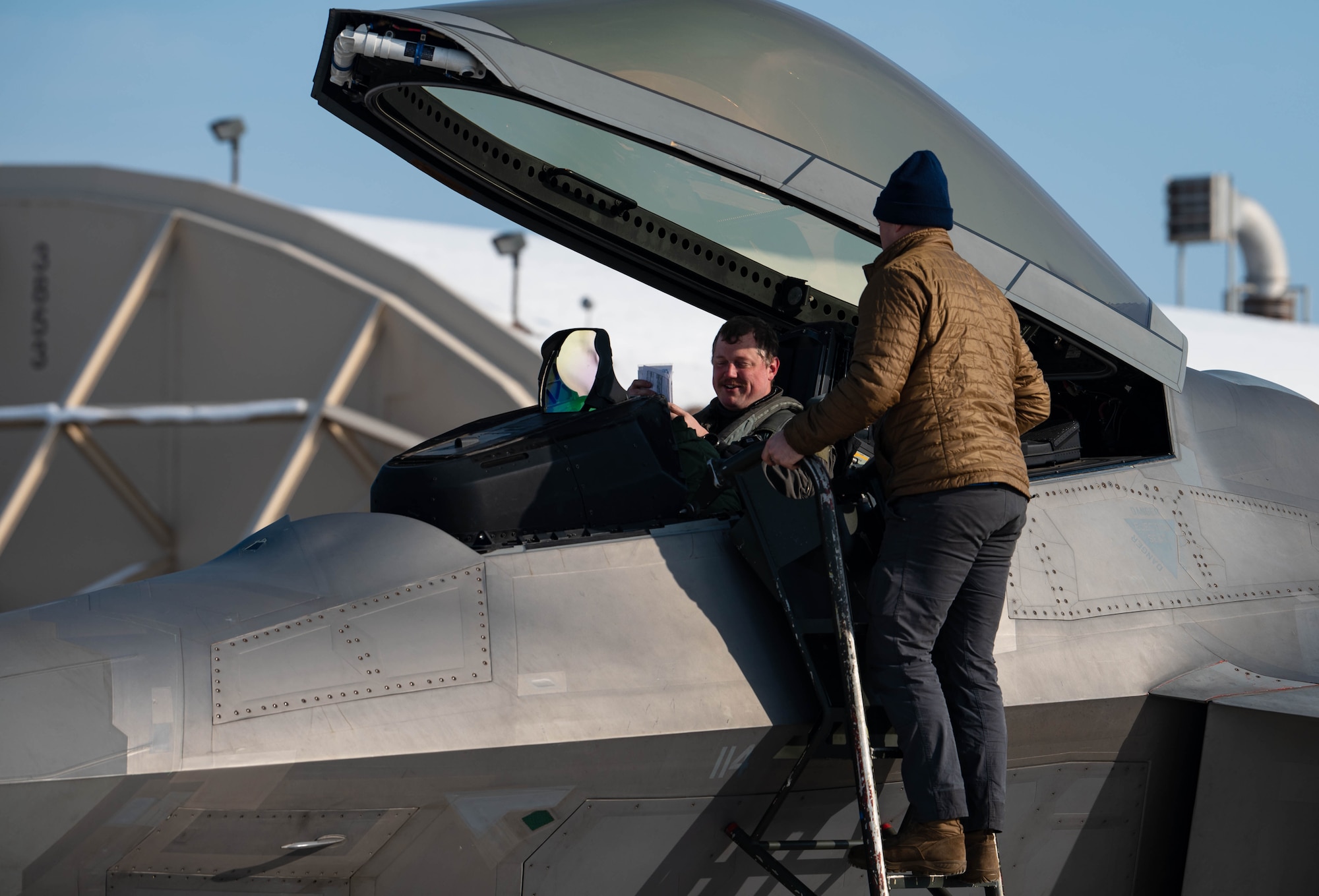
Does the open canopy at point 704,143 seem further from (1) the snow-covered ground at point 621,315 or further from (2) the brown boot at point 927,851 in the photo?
(1) the snow-covered ground at point 621,315

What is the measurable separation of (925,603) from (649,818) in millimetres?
874

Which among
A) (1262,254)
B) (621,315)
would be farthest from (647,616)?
(1262,254)

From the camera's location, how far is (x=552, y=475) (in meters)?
3.40

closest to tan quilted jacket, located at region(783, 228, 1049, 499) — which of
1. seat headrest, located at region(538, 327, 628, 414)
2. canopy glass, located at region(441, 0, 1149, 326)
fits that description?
canopy glass, located at region(441, 0, 1149, 326)

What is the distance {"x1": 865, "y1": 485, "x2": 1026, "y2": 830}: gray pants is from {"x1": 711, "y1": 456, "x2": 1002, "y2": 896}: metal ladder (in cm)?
9

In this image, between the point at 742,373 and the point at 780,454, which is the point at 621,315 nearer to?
the point at 742,373

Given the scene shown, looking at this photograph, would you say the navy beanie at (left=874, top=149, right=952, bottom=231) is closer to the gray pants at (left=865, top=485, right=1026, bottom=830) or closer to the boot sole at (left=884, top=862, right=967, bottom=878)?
the gray pants at (left=865, top=485, right=1026, bottom=830)

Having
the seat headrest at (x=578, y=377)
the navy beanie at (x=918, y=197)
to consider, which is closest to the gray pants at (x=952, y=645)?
the navy beanie at (x=918, y=197)

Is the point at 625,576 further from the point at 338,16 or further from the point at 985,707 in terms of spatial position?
the point at 338,16

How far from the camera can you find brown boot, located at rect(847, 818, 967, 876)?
2.77 meters

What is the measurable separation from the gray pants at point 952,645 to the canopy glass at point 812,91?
1.13 meters

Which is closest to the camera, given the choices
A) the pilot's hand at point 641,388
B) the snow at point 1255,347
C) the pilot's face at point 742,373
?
the pilot's face at point 742,373

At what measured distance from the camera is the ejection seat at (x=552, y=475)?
3.27m

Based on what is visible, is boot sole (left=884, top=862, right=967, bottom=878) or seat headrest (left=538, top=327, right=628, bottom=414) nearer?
boot sole (left=884, top=862, right=967, bottom=878)
